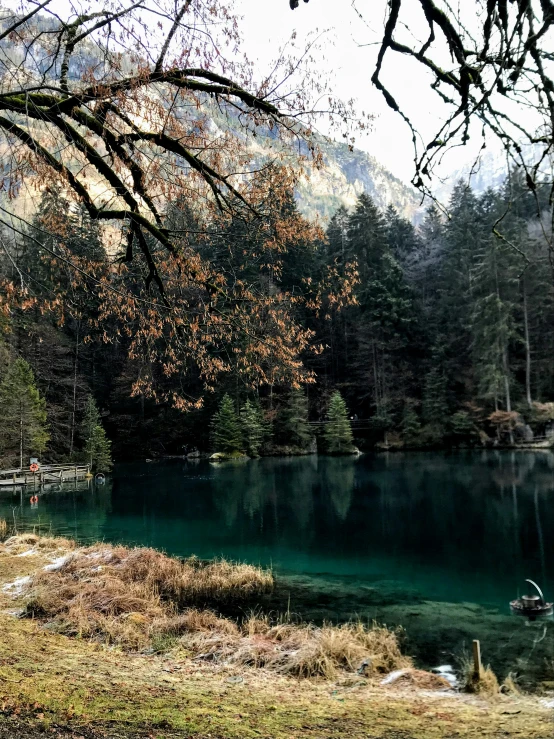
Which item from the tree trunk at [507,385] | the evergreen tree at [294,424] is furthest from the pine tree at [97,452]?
the tree trunk at [507,385]

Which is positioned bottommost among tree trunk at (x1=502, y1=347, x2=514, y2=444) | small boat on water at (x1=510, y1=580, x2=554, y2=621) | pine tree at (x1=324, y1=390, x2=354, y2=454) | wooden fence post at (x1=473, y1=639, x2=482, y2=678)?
small boat on water at (x1=510, y1=580, x2=554, y2=621)

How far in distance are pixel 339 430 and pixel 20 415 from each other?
19759 millimetres

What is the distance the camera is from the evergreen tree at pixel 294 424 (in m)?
37.8

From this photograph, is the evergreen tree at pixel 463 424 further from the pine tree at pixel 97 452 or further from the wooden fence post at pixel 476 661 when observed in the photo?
the wooden fence post at pixel 476 661

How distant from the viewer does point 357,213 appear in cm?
4453

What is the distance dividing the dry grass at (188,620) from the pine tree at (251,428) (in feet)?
87.1

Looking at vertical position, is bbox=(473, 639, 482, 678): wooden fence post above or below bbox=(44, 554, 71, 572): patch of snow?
above

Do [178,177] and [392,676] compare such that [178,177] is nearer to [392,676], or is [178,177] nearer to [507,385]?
[392,676]

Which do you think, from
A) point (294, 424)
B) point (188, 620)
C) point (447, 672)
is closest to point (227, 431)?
point (294, 424)

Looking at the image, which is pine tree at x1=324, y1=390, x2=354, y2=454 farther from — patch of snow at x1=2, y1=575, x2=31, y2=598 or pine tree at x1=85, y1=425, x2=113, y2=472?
patch of snow at x1=2, y1=575, x2=31, y2=598

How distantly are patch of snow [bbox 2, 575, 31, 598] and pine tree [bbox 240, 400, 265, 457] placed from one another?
27783 mm

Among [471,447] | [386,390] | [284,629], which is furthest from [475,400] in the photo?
[284,629]

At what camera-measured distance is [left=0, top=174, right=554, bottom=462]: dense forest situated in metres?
33.4

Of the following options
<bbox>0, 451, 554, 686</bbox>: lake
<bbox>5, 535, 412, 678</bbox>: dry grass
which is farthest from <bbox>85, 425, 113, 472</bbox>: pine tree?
<bbox>5, 535, 412, 678</bbox>: dry grass
